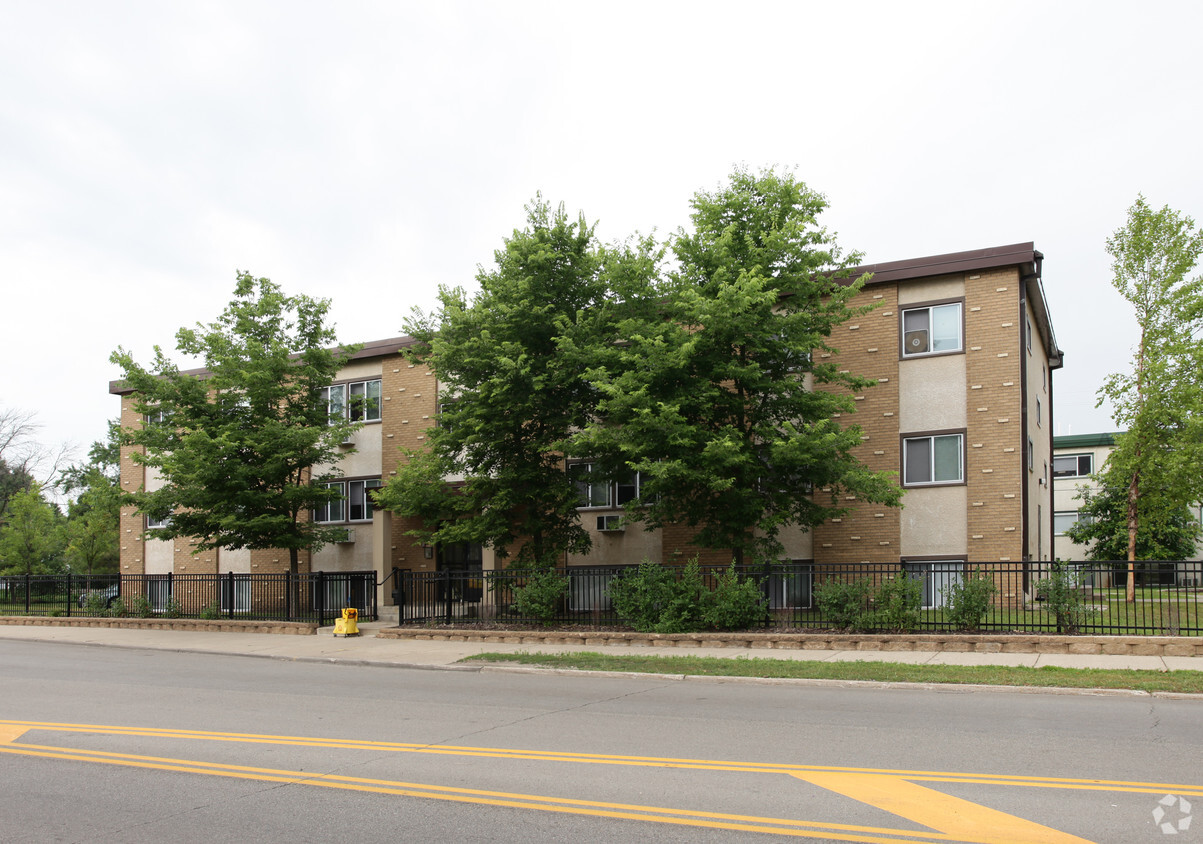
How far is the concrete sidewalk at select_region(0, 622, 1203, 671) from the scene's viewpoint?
1348cm

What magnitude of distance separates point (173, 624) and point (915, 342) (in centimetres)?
1991

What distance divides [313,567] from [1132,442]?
79.8 feet

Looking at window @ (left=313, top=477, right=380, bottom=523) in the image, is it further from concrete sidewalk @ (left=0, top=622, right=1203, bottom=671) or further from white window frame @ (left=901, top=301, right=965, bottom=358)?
white window frame @ (left=901, top=301, right=965, bottom=358)

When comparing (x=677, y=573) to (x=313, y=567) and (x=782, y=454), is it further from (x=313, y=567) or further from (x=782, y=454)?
(x=313, y=567)

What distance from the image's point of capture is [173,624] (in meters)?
23.8

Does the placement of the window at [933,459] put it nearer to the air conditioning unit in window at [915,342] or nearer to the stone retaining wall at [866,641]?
the air conditioning unit in window at [915,342]

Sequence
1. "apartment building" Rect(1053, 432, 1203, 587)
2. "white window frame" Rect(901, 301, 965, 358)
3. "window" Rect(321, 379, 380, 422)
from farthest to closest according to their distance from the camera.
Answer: "apartment building" Rect(1053, 432, 1203, 587), "window" Rect(321, 379, 380, 422), "white window frame" Rect(901, 301, 965, 358)

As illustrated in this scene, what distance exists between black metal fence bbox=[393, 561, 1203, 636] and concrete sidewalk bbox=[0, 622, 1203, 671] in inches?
48.9

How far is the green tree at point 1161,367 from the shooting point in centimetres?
2339

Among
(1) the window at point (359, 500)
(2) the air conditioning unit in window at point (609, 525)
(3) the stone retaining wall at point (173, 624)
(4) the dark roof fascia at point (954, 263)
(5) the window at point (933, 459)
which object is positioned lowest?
(3) the stone retaining wall at point (173, 624)

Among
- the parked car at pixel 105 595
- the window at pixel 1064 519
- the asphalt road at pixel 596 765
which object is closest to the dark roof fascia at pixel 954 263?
the asphalt road at pixel 596 765

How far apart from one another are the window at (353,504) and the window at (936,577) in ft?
54.8

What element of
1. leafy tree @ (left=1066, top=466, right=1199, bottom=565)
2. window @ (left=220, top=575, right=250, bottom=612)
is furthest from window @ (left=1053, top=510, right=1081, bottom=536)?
window @ (left=220, top=575, right=250, bottom=612)

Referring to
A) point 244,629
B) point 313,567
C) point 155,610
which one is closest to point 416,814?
point 244,629
